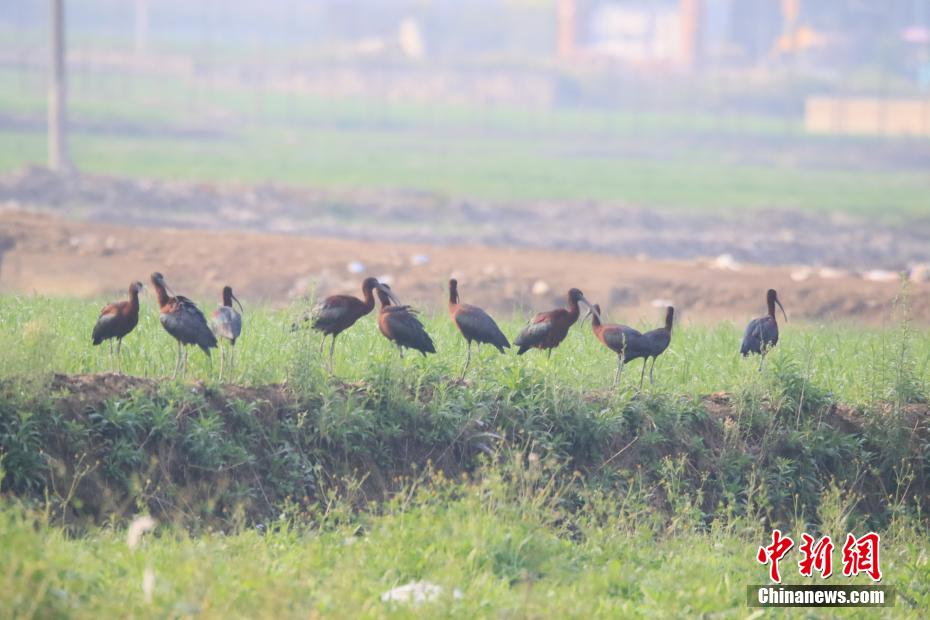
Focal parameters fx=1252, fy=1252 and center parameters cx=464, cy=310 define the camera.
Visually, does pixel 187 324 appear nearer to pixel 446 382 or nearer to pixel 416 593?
pixel 446 382

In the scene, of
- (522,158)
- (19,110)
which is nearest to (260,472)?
(522,158)

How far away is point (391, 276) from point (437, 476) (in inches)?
508

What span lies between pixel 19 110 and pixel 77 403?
158 feet

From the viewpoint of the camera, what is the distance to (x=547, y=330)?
1062 centimetres

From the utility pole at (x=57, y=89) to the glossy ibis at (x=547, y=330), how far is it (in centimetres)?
2484

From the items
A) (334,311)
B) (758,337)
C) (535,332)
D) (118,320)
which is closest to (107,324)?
(118,320)

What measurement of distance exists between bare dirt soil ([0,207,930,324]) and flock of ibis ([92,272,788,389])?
9363mm

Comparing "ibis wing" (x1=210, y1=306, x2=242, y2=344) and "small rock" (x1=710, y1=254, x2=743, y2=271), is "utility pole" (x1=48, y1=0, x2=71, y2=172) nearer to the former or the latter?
"small rock" (x1=710, y1=254, x2=743, y2=271)

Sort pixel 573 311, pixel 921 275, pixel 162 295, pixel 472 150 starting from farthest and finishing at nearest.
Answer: pixel 472 150
pixel 921 275
pixel 573 311
pixel 162 295

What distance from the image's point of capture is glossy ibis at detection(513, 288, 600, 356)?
1062 centimetres

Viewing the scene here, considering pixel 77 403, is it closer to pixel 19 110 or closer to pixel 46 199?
pixel 46 199

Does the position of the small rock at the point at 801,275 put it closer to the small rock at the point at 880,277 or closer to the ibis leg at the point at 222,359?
the small rock at the point at 880,277

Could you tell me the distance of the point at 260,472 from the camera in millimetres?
9359

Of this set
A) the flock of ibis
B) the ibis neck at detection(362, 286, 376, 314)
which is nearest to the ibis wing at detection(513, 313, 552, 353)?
the flock of ibis
